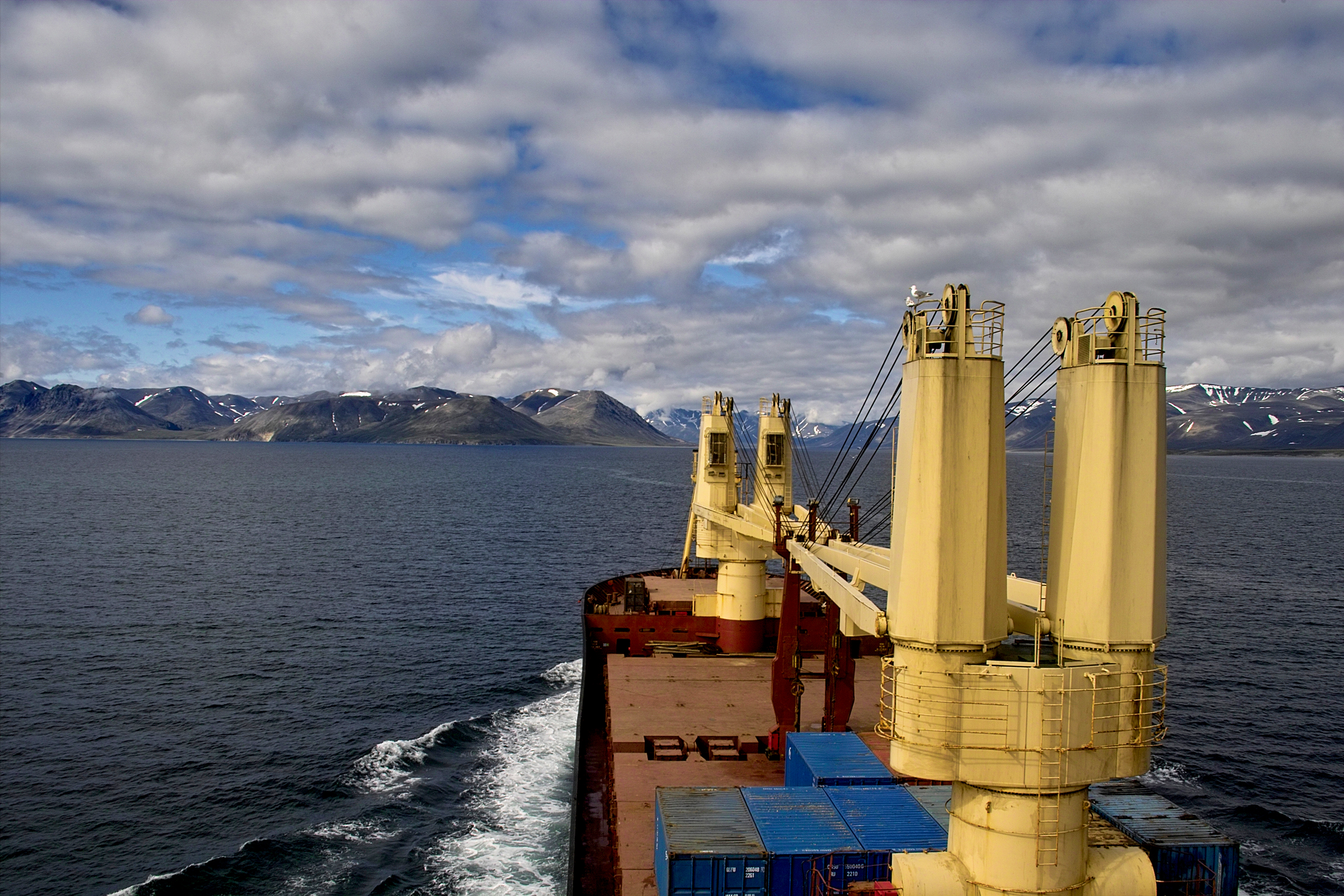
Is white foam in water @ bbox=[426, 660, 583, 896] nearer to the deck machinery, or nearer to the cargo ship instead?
the cargo ship

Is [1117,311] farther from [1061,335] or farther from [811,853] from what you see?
[811,853]

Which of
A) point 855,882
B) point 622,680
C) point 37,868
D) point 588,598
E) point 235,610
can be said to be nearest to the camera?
point 855,882

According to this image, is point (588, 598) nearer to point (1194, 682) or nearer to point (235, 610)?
point (235, 610)

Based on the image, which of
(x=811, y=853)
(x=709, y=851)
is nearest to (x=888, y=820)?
(x=811, y=853)

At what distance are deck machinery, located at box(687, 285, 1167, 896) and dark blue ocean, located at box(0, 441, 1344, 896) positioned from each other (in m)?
20.9

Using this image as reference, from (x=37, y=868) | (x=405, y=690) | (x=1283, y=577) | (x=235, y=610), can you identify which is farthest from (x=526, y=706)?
(x=1283, y=577)

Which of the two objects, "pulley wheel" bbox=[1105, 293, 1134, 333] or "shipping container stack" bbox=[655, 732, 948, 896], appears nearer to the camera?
"pulley wheel" bbox=[1105, 293, 1134, 333]

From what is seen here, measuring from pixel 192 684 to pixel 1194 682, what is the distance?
5767cm

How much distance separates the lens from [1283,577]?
82750mm

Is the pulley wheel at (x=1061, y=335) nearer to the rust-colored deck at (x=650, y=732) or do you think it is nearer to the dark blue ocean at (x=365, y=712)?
the rust-colored deck at (x=650, y=732)

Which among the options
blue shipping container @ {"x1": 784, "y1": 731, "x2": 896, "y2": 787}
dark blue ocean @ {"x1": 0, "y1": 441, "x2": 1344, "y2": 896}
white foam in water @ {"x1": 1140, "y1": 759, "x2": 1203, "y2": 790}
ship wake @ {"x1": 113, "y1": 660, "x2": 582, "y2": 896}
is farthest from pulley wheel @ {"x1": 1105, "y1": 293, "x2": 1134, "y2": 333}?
white foam in water @ {"x1": 1140, "y1": 759, "x2": 1203, "y2": 790}

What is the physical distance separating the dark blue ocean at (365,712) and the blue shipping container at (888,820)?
14.2m

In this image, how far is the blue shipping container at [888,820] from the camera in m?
19.8

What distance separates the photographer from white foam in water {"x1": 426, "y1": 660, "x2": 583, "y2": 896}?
104ft
